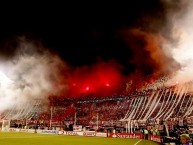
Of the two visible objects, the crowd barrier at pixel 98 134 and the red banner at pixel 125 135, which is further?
the red banner at pixel 125 135

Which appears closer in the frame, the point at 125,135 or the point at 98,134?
the point at 125,135

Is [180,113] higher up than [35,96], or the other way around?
[35,96]

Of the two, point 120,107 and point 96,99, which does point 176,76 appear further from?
point 96,99

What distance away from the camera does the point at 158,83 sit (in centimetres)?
4803

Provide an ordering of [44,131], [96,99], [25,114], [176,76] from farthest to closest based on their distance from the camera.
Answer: [96,99] → [25,114] → [44,131] → [176,76]

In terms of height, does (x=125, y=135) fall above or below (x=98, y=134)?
above

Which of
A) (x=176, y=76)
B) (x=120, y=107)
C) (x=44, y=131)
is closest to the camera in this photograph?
(x=176, y=76)

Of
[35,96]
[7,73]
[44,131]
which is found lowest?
[44,131]

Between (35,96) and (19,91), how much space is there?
6.74 m

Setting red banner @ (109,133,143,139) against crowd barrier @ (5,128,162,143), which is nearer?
crowd barrier @ (5,128,162,143)

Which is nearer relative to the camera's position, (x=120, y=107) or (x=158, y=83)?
(x=158, y=83)

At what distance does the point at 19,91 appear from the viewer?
2442 inches

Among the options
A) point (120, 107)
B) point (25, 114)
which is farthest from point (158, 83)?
point (25, 114)

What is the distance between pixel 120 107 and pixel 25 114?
2514cm
